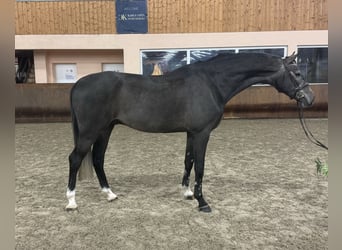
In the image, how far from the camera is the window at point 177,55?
9203 millimetres

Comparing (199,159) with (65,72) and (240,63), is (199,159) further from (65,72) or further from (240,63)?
(65,72)

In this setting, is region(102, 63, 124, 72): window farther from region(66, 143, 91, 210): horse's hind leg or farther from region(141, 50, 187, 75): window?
region(66, 143, 91, 210): horse's hind leg

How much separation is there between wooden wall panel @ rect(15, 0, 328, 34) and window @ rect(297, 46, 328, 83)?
2.15ft

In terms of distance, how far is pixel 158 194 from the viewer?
11.4 ft

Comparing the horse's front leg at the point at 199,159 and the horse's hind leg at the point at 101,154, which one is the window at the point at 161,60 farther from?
the horse's front leg at the point at 199,159

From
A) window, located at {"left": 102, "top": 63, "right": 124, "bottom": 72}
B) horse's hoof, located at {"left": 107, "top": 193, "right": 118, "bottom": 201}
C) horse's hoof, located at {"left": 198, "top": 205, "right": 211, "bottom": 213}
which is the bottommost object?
horse's hoof, located at {"left": 198, "top": 205, "right": 211, "bottom": 213}

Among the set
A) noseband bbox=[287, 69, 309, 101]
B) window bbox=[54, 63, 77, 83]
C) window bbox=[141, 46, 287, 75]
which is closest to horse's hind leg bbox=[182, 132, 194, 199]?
noseband bbox=[287, 69, 309, 101]

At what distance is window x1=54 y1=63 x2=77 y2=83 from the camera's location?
33.8ft

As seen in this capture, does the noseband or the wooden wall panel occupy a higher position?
the wooden wall panel

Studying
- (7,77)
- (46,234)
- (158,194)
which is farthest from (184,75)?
(7,77)

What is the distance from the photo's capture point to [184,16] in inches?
362

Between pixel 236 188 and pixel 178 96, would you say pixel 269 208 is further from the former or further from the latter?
pixel 178 96

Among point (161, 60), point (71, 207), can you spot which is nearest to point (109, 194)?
point (71, 207)

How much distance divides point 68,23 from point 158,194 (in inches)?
304
